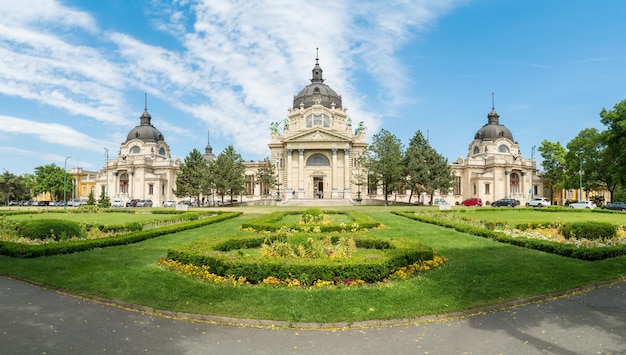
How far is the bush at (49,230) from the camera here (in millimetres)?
18141

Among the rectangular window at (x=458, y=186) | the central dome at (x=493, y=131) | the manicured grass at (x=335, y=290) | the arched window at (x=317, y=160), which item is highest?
the central dome at (x=493, y=131)

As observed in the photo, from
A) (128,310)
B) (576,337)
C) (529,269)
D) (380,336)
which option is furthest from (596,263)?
(128,310)

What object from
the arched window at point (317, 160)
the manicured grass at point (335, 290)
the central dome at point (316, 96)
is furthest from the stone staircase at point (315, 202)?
the manicured grass at point (335, 290)

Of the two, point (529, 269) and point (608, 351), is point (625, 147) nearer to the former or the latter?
point (529, 269)

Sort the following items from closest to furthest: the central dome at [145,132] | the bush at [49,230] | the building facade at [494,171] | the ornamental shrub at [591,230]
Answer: the ornamental shrub at [591,230] → the bush at [49,230] → the building facade at [494,171] → the central dome at [145,132]

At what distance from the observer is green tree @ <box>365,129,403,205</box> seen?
5934 centimetres

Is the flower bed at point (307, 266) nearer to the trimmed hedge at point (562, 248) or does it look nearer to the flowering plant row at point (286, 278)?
the flowering plant row at point (286, 278)

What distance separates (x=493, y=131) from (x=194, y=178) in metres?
62.2

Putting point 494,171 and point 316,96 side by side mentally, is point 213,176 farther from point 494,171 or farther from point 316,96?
point 494,171

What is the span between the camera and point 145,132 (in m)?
94.8

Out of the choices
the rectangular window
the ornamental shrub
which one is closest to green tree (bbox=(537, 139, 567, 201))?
the rectangular window

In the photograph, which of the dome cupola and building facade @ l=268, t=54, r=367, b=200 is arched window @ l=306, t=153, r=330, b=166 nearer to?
building facade @ l=268, t=54, r=367, b=200

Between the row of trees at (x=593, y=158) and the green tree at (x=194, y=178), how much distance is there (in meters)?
52.6

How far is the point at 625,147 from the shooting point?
49438 millimetres
